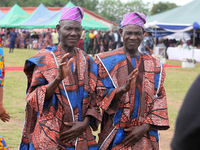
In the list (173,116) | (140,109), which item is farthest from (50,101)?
(173,116)

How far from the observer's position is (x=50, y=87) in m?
2.89

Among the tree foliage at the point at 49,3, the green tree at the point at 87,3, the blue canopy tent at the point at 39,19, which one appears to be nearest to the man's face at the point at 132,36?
the blue canopy tent at the point at 39,19

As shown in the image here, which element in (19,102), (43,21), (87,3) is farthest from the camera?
(87,3)

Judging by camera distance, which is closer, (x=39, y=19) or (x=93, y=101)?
(x=93, y=101)

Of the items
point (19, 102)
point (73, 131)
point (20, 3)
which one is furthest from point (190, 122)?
point (20, 3)

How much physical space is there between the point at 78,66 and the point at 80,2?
268 feet

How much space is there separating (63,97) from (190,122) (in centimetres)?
208

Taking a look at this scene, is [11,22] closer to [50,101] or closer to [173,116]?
[173,116]

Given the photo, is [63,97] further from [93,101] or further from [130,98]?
[130,98]

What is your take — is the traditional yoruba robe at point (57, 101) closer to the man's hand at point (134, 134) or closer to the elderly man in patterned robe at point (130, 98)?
the elderly man in patterned robe at point (130, 98)

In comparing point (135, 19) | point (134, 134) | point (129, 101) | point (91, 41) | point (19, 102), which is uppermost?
point (135, 19)

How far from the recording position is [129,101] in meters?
3.27

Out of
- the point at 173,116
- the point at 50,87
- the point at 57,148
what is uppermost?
the point at 50,87

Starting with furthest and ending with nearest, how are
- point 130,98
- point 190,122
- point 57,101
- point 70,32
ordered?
point 130,98 < point 70,32 < point 57,101 < point 190,122
